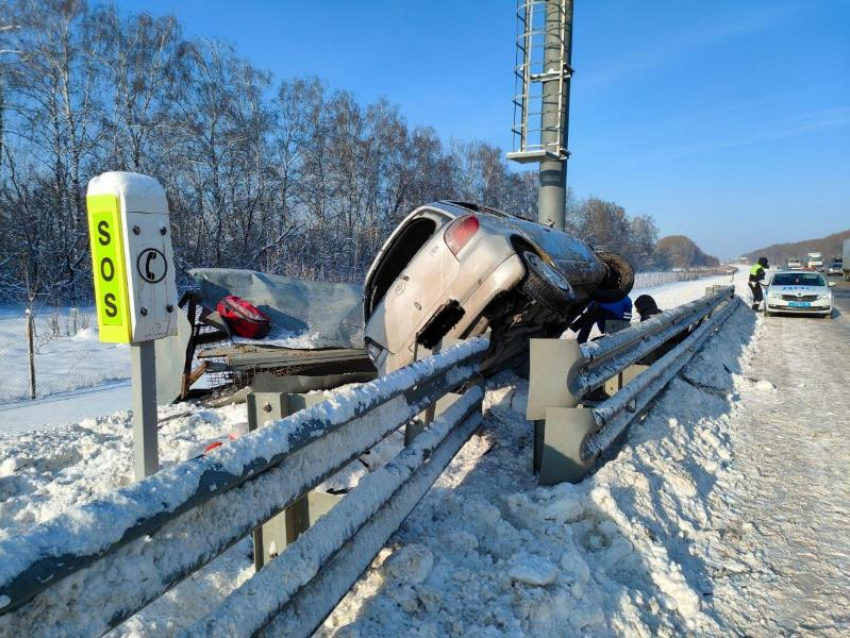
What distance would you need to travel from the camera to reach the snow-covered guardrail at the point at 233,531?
97cm

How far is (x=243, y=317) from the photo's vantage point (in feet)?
30.1

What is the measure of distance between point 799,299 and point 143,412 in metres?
17.1

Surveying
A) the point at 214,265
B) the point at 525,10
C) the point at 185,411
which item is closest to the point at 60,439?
the point at 185,411

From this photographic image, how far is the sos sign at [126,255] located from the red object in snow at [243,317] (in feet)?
21.3

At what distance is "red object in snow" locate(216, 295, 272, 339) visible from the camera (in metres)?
9.00

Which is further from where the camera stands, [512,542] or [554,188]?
[554,188]

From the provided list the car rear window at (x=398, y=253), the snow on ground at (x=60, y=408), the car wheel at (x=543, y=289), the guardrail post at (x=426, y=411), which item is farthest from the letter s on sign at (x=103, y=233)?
the snow on ground at (x=60, y=408)

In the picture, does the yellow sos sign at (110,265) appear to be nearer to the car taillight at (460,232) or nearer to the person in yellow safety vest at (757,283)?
the car taillight at (460,232)

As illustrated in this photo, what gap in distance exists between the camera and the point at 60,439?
453 centimetres

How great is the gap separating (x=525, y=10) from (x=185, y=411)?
37.0ft

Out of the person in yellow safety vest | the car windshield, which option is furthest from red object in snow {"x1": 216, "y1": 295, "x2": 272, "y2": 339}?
the person in yellow safety vest

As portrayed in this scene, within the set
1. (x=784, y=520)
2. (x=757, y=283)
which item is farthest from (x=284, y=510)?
(x=757, y=283)

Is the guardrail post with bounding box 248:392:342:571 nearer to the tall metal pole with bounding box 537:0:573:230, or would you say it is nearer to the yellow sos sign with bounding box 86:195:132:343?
the yellow sos sign with bounding box 86:195:132:343

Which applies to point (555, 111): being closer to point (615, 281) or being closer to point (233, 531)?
point (615, 281)
